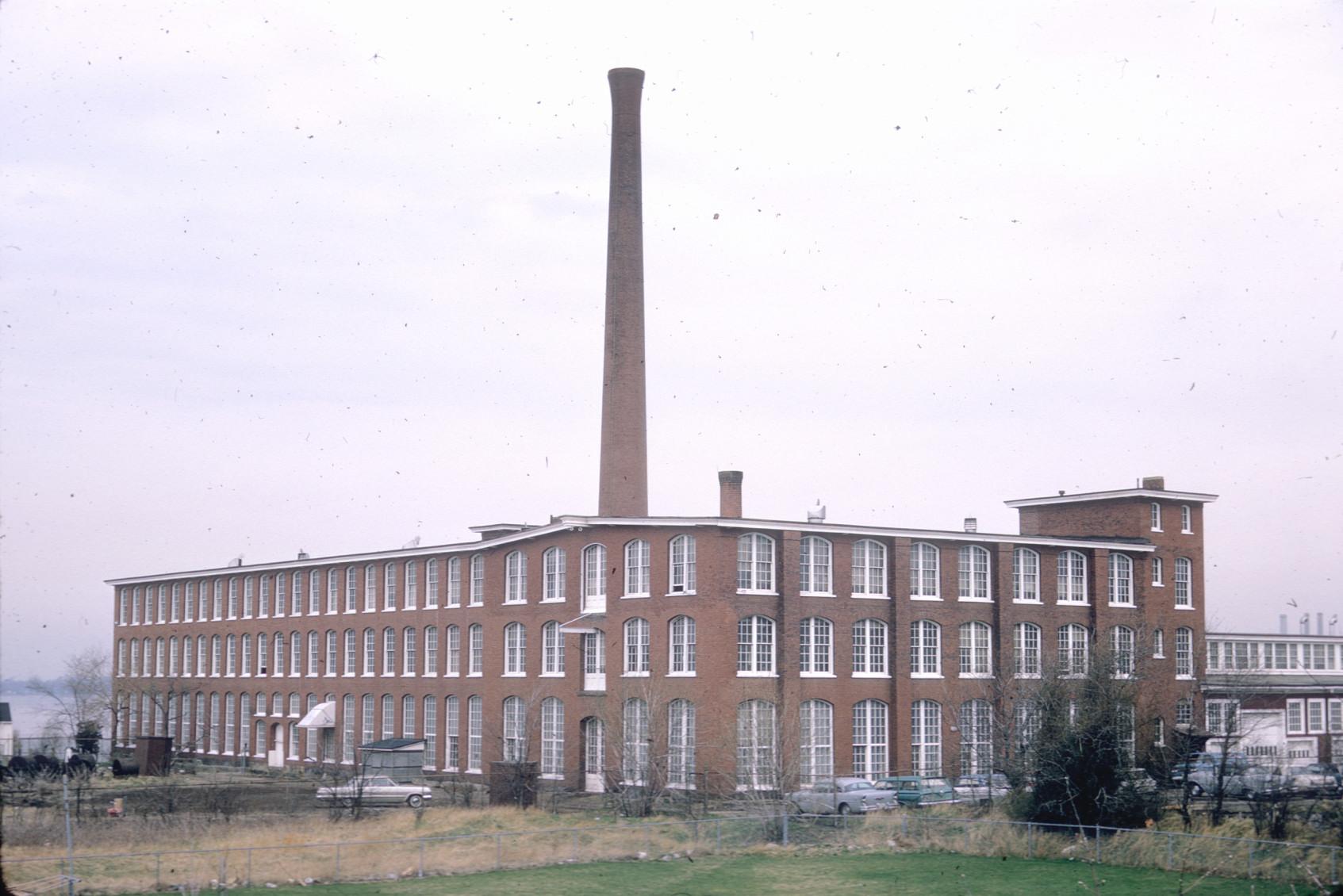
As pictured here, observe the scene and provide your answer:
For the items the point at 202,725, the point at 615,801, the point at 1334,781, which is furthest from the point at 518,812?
the point at 202,725

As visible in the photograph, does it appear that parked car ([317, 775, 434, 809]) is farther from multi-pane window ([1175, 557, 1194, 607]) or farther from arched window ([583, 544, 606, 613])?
multi-pane window ([1175, 557, 1194, 607])

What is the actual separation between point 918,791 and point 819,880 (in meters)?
15.3

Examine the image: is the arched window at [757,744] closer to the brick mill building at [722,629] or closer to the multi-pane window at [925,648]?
the brick mill building at [722,629]

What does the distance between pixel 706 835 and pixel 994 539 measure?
21.3m

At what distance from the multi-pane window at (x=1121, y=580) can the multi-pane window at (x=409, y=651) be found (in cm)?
3041

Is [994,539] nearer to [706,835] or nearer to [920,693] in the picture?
[920,693]

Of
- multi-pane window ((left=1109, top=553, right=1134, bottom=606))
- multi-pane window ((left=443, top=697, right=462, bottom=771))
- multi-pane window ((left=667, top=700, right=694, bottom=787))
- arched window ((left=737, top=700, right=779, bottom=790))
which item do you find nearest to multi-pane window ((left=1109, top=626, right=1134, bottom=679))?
multi-pane window ((left=1109, top=553, right=1134, bottom=606))

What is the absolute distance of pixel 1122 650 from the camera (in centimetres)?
4631

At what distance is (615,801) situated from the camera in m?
46.7

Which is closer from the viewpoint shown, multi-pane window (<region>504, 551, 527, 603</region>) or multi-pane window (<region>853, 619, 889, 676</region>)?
multi-pane window (<region>853, 619, 889, 676</region>)

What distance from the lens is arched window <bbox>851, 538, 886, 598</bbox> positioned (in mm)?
52094

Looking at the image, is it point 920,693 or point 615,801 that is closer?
point 615,801

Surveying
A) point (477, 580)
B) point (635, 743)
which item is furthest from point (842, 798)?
point (477, 580)

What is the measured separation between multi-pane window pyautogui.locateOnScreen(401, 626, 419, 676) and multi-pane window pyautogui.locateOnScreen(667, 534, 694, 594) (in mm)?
18447
